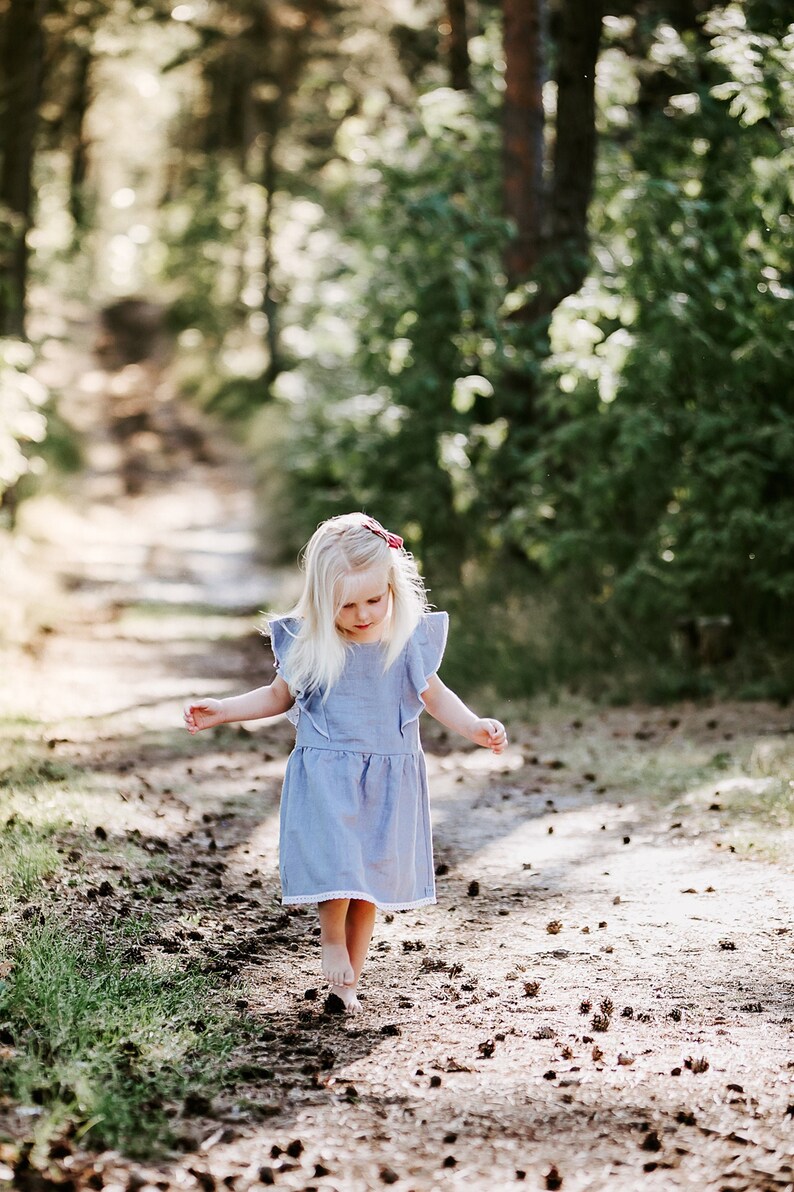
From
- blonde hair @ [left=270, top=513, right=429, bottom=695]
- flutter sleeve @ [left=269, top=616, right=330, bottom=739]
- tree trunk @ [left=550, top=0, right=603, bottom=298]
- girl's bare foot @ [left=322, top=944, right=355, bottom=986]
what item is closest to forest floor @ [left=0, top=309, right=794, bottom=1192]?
girl's bare foot @ [left=322, top=944, right=355, bottom=986]

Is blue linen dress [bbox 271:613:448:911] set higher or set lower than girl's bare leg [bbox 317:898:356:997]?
higher

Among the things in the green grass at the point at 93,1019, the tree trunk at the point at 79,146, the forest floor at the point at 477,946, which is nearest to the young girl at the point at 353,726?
the forest floor at the point at 477,946

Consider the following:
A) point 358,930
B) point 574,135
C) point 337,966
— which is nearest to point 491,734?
point 358,930

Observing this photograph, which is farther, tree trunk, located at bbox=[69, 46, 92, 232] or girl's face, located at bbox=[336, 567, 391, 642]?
tree trunk, located at bbox=[69, 46, 92, 232]

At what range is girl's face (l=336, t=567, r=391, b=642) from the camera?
4539 mm

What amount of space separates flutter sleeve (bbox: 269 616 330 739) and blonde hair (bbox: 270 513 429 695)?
27 mm

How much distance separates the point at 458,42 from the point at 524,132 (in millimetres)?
5062

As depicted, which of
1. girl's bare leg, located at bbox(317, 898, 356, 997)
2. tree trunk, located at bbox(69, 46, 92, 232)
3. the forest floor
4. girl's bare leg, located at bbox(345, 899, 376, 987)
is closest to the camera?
the forest floor

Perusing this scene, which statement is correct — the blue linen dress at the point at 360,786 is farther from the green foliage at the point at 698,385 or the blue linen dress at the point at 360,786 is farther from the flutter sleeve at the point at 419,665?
the green foliage at the point at 698,385

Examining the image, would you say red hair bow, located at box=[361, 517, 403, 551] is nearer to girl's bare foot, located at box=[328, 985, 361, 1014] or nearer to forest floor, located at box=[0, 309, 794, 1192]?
girl's bare foot, located at box=[328, 985, 361, 1014]

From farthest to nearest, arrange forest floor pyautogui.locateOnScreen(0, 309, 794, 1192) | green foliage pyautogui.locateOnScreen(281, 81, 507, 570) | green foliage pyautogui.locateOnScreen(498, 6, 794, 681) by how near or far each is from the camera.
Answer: green foliage pyautogui.locateOnScreen(281, 81, 507, 570) < green foliage pyautogui.locateOnScreen(498, 6, 794, 681) < forest floor pyautogui.locateOnScreen(0, 309, 794, 1192)

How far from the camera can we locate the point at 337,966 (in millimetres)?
4652

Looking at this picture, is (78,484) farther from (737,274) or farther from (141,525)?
(737,274)

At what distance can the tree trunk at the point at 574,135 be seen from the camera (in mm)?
13445
